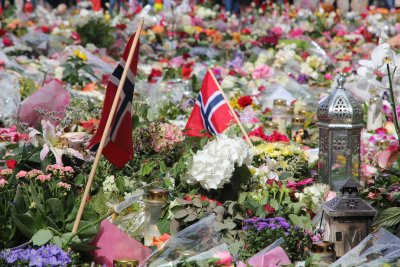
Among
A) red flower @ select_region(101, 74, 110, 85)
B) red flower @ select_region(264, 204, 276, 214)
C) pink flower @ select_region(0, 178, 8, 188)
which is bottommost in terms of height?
red flower @ select_region(101, 74, 110, 85)

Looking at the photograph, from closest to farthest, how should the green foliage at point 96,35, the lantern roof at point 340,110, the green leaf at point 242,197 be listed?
the green leaf at point 242,197, the lantern roof at point 340,110, the green foliage at point 96,35

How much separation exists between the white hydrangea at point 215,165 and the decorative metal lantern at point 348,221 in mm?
562

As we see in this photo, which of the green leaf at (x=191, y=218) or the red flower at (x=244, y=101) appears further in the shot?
the red flower at (x=244, y=101)

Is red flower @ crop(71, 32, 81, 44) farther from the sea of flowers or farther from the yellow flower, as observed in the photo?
the sea of flowers

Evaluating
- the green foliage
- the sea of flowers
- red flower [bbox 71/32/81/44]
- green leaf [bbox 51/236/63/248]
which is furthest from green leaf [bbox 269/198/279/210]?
the green foliage

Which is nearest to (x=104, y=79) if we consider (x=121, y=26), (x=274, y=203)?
(x=121, y=26)

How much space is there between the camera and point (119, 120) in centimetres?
349

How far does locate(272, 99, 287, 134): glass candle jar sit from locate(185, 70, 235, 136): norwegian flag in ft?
3.39

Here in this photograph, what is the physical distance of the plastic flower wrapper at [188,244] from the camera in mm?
3125

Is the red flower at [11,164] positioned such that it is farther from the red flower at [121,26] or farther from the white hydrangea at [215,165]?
the red flower at [121,26]

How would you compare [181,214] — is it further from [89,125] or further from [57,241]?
[89,125]

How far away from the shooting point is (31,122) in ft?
17.0

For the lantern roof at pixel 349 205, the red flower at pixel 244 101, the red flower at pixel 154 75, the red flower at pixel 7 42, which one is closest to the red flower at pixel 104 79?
the red flower at pixel 154 75

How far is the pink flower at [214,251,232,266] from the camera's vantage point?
10.3 ft
